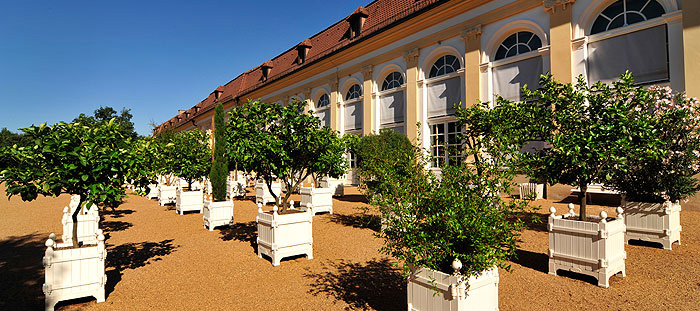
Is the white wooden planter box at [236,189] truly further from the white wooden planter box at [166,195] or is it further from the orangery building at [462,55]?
the orangery building at [462,55]

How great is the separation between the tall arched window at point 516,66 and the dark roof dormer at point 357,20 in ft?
32.6

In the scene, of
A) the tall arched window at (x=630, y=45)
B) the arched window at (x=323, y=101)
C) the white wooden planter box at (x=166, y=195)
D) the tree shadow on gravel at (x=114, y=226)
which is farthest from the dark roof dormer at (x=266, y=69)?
the tall arched window at (x=630, y=45)

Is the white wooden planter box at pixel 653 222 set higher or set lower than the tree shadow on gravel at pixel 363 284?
higher

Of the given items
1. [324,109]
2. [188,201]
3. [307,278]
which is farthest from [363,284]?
[324,109]

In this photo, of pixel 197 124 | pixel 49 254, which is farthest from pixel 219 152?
pixel 197 124

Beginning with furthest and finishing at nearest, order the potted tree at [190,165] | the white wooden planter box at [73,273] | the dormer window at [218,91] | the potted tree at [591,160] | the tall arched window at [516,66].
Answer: the dormer window at [218,91] < the tall arched window at [516,66] < the potted tree at [190,165] < the potted tree at [591,160] < the white wooden planter box at [73,273]

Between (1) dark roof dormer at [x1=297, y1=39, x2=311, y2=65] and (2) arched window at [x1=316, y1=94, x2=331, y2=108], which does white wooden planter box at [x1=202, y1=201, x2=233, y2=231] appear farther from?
(1) dark roof dormer at [x1=297, y1=39, x2=311, y2=65]

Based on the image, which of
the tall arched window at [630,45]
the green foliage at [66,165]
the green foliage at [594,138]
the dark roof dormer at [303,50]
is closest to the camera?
the green foliage at [66,165]

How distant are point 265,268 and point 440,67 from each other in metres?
14.6

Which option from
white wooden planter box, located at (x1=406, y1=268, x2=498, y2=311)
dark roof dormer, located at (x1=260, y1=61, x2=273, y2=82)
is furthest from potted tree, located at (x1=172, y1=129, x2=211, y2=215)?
dark roof dormer, located at (x1=260, y1=61, x2=273, y2=82)

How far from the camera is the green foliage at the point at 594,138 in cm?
557

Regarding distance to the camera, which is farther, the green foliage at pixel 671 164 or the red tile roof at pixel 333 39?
the red tile roof at pixel 333 39

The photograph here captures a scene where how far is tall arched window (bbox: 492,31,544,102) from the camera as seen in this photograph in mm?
14008

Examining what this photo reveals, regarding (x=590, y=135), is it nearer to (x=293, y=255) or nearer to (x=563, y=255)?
(x=563, y=255)
